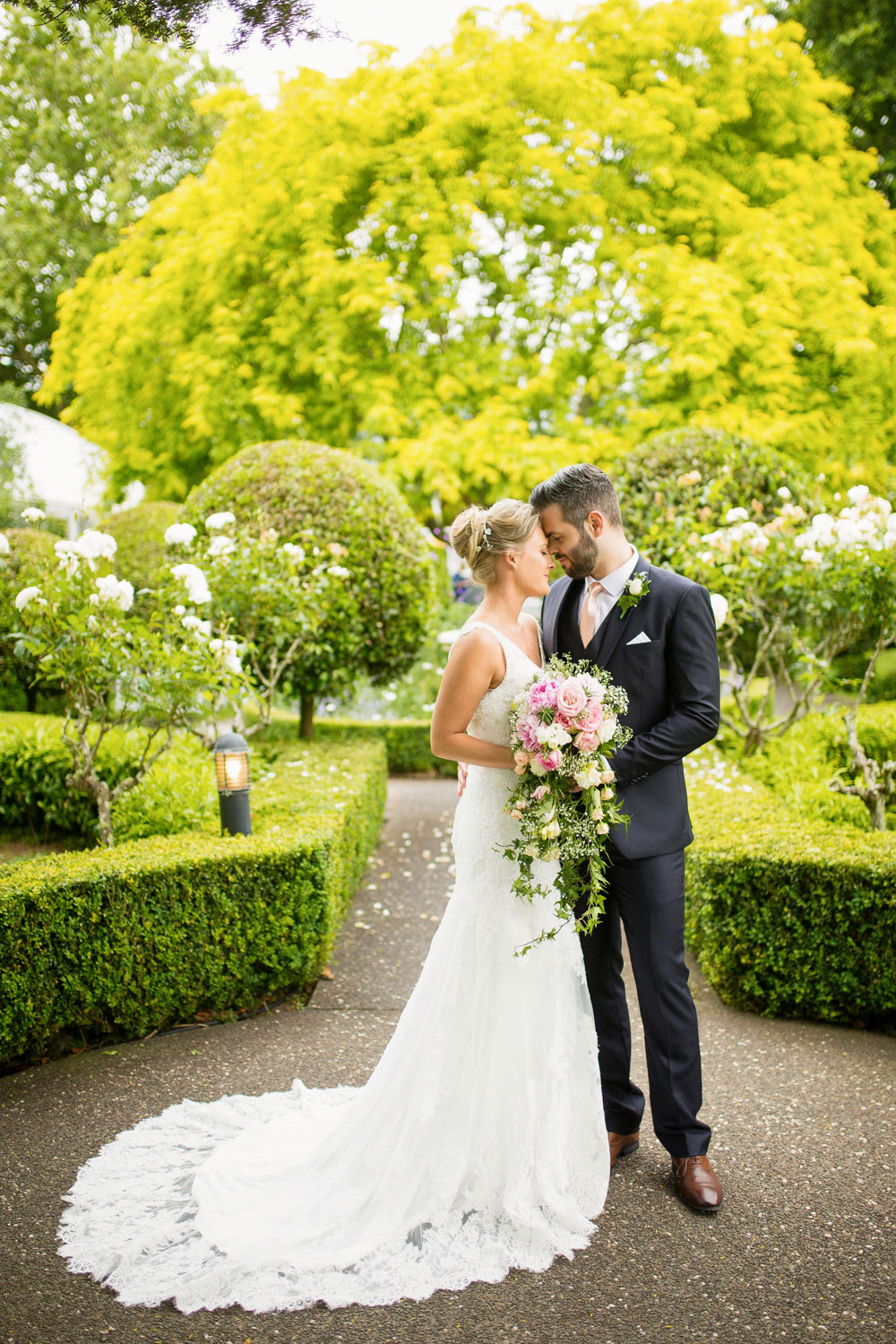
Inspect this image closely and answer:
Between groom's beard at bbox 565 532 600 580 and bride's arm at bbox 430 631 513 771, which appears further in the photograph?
groom's beard at bbox 565 532 600 580

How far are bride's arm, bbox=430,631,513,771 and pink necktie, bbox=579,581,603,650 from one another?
16.5 inches

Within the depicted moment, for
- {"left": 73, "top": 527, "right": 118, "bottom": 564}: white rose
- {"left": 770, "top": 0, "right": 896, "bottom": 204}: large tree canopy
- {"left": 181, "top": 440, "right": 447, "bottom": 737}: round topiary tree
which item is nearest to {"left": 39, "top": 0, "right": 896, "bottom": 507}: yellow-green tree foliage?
{"left": 770, "top": 0, "right": 896, "bottom": 204}: large tree canopy

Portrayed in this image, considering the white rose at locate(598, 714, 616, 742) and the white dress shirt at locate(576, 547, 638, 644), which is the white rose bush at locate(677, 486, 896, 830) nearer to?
the white dress shirt at locate(576, 547, 638, 644)

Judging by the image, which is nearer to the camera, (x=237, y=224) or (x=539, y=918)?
(x=539, y=918)

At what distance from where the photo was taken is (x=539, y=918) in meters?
2.84

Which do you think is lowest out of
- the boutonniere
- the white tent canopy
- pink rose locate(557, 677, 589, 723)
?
pink rose locate(557, 677, 589, 723)

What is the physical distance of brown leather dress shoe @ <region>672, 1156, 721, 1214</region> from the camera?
8.91 ft

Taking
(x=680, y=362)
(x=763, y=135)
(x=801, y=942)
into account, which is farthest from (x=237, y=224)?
(x=801, y=942)

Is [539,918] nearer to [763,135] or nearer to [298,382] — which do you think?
[298,382]

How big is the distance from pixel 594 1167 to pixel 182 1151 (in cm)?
129

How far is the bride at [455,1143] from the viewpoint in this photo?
247 centimetres

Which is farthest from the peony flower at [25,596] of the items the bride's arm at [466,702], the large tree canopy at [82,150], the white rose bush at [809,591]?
the large tree canopy at [82,150]

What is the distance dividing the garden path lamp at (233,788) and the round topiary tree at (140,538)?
5074mm

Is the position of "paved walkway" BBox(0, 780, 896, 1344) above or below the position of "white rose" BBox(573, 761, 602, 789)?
below
